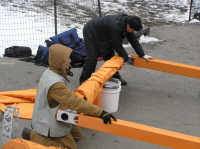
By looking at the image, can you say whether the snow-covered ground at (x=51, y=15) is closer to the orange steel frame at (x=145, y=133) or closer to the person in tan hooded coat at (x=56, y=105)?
the person in tan hooded coat at (x=56, y=105)

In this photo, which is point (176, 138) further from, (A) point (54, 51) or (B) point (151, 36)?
(B) point (151, 36)

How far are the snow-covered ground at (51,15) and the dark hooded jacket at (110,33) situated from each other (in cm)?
300

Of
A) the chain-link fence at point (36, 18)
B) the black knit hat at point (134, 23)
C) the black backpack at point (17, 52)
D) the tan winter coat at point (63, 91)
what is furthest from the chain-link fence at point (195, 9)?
the tan winter coat at point (63, 91)

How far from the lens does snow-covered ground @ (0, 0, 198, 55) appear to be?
12578 mm

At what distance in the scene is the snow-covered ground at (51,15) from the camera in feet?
41.3

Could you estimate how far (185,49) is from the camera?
12664mm

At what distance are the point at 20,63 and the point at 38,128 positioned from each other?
439cm

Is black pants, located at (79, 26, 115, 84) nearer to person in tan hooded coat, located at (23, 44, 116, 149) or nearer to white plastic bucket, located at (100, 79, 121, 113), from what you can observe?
white plastic bucket, located at (100, 79, 121, 113)

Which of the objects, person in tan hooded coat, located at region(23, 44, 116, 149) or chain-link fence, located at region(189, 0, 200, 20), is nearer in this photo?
person in tan hooded coat, located at region(23, 44, 116, 149)

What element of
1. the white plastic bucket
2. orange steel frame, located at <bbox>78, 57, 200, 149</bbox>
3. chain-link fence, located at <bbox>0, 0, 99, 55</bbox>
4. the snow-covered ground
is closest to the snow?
the snow-covered ground

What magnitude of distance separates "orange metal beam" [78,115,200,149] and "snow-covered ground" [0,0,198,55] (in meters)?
5.82

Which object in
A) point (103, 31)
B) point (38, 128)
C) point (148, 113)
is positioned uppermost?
point (103, 31)

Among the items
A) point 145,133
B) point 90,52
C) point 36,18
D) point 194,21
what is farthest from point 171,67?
point 194,21

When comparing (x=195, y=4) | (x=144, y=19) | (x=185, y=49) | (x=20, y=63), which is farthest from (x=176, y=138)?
(x=195, y=4)
